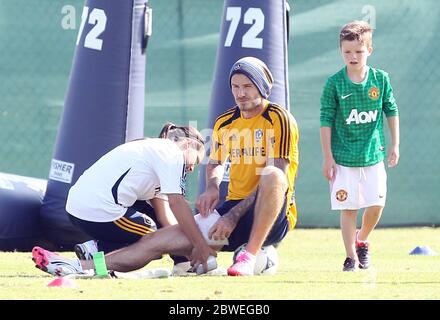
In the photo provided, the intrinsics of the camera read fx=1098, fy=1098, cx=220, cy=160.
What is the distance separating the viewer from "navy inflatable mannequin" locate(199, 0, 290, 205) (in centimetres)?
812

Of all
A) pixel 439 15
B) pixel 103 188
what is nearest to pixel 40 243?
pixel 103 188

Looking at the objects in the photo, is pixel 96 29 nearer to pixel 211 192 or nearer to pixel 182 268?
pixel 211 192

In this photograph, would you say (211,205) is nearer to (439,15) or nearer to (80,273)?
(80,273)

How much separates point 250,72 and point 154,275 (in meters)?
1.24

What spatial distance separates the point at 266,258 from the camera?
20.4 feet

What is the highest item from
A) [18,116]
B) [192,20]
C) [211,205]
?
[192,20]

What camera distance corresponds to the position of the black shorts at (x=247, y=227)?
6195mm

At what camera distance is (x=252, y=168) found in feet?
20.4

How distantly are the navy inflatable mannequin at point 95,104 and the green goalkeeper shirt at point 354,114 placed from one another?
204 centimetres

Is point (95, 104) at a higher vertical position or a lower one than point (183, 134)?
higher

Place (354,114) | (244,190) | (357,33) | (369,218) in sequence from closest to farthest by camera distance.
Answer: (244,190)
(357,33)
(354,114)
(369,218)

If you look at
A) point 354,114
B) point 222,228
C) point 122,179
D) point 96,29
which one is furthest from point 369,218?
point 96,29

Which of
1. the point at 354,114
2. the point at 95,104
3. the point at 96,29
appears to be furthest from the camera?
the point at 96,29

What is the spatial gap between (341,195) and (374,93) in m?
0.64
